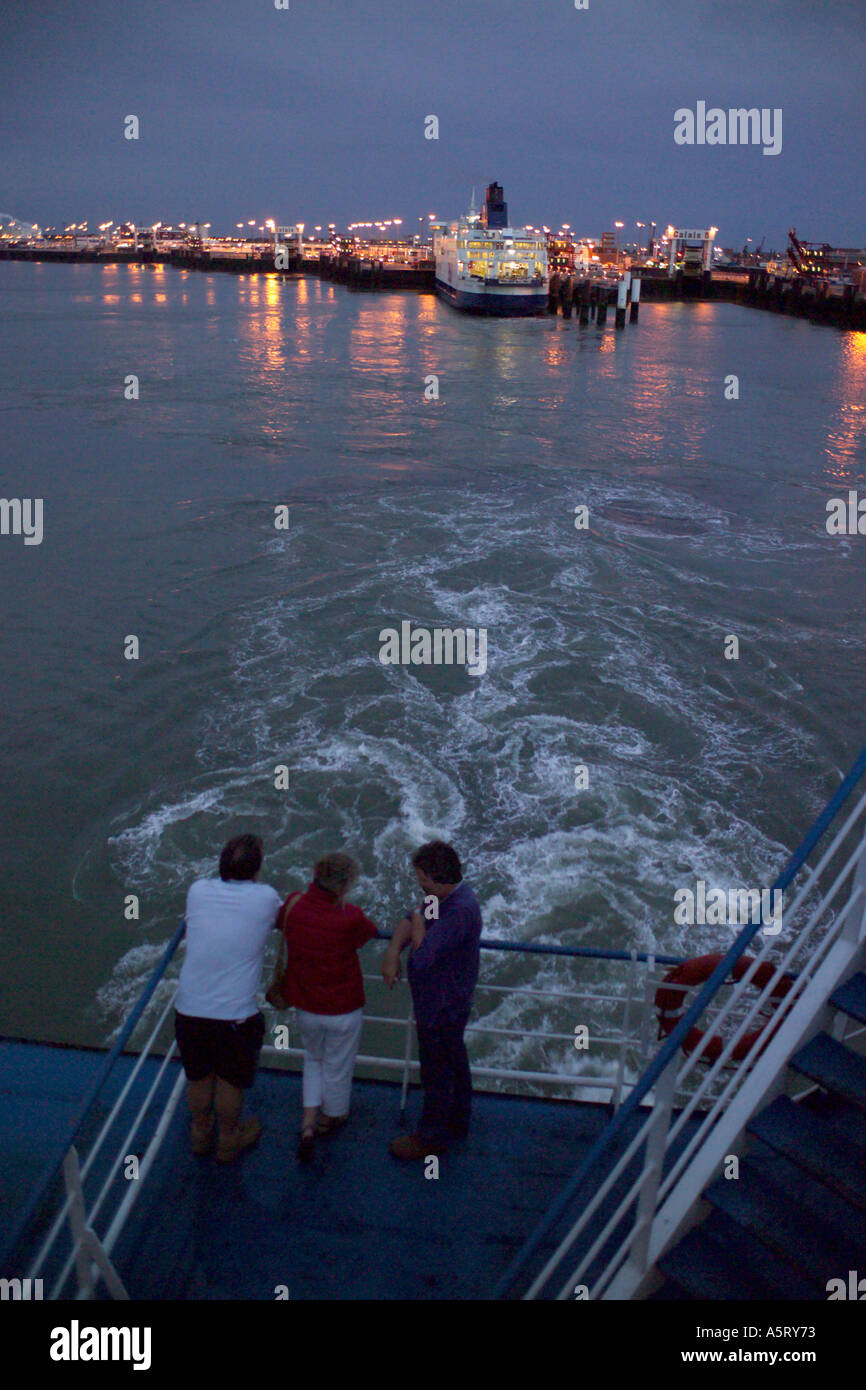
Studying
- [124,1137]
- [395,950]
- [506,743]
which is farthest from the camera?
[506,743]

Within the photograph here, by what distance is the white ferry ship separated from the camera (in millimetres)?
61031

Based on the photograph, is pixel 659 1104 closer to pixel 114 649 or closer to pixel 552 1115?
pixel 552 1115

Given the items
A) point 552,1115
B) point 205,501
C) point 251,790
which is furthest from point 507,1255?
point 205,501

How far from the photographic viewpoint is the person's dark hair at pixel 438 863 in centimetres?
284

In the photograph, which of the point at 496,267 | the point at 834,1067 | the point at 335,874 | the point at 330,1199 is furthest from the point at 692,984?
the point at 496,267

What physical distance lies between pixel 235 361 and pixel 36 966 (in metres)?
34.6

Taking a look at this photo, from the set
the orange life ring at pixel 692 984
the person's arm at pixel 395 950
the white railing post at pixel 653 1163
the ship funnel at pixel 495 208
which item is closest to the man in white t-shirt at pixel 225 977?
the person's arm at pixel 395 950

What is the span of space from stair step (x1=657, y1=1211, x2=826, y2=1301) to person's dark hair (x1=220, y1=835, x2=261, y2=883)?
1.64 meters

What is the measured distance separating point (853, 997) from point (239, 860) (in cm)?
188

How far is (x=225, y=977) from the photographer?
113 inches

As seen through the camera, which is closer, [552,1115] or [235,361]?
[552,1115]

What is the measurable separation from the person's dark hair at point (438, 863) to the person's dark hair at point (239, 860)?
0.55 meters

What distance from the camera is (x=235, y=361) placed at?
120 feet

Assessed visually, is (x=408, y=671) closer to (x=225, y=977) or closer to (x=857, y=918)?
(x=225, y=977)
